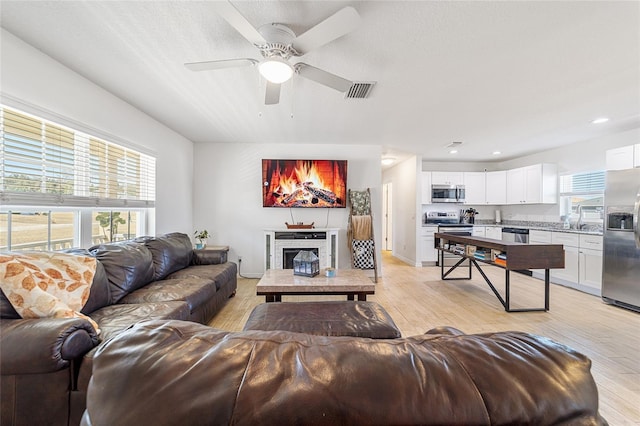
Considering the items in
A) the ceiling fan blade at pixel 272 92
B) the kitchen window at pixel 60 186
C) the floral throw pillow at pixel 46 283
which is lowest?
the floral throw pillow at pixel 46 283

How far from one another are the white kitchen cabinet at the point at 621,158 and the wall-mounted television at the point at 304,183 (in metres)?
3.81

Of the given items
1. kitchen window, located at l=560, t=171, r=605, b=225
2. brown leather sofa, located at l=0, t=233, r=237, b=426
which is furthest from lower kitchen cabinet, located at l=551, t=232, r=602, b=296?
brown leather sofa, located at l=0, t=233, r=237, b=426

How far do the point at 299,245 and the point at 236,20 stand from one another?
10.4ft

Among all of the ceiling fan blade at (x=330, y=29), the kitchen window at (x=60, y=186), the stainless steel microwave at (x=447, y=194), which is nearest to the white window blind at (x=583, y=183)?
the stainless steel microwave at (x=447, y=194)

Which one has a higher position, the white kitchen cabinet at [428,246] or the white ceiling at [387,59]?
the white ceiling at [387,59]

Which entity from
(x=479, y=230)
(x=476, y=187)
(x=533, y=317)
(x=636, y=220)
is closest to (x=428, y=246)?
(x=479, y=230)

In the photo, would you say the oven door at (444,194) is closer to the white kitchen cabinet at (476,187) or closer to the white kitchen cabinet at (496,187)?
the white kitchen cabinet at (476,187)

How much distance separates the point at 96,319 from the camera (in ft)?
5.34

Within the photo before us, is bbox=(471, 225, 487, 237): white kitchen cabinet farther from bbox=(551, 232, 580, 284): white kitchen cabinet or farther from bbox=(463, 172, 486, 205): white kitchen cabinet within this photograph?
bbox=(551, 232, 580, 284): white kitchen cabinet

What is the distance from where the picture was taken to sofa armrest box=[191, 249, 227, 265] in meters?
3.28

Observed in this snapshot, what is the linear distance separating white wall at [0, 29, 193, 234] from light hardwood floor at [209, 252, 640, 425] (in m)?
1.84

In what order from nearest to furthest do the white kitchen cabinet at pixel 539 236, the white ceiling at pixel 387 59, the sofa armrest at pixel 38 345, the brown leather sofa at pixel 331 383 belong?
the brown leather sofa at pixel 331 383 < the sofa armrest at pixel 38 345 < the white ceiling at pixel 387 59 < the white kitchen cabinet at pixel 539 236

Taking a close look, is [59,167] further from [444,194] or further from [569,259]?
[569,259]

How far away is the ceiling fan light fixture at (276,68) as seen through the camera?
171 centimetres
